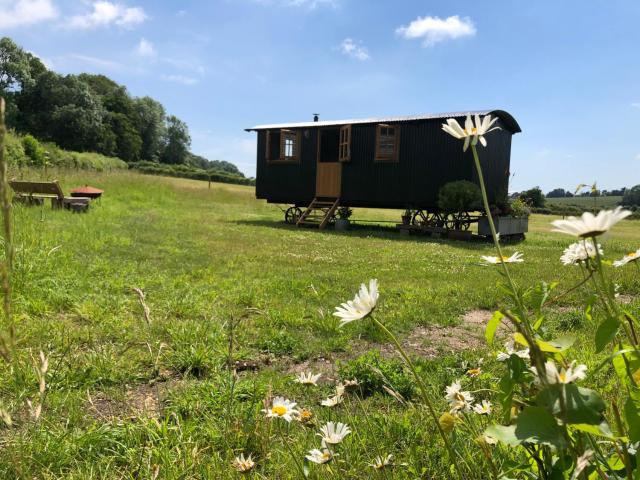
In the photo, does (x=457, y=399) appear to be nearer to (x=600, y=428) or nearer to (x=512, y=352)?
(x=512, y=352)

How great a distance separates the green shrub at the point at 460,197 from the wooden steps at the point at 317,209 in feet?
12.2

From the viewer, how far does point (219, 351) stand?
9.29 feet

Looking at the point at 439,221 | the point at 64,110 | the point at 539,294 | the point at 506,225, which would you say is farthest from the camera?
the point at 64,110

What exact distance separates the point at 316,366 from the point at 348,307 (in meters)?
2.10

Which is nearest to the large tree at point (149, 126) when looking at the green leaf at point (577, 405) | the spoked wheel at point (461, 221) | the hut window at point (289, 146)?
the hut window at point (289, 146)

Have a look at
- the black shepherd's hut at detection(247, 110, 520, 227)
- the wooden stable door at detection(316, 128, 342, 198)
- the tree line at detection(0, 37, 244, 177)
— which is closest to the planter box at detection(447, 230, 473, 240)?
the black shepherd's hut at detection(247, 110, 520, 227)

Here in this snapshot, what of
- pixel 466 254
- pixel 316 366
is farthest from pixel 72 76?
pixel 316 366

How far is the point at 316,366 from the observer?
9.12 ft

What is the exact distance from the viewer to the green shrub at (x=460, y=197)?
11.7 metres

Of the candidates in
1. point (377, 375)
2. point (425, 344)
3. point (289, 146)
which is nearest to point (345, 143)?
point (289, 146)

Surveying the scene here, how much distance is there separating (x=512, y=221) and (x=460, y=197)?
175cm

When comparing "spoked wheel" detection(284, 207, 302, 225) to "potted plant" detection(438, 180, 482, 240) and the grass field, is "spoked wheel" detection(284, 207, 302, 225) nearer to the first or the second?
"potted plant" detection(438, 180, 482, 240)

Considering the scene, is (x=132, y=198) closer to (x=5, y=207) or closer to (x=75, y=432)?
(x=75, y=432)

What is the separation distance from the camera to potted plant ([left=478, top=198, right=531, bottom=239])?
11.8 metres
